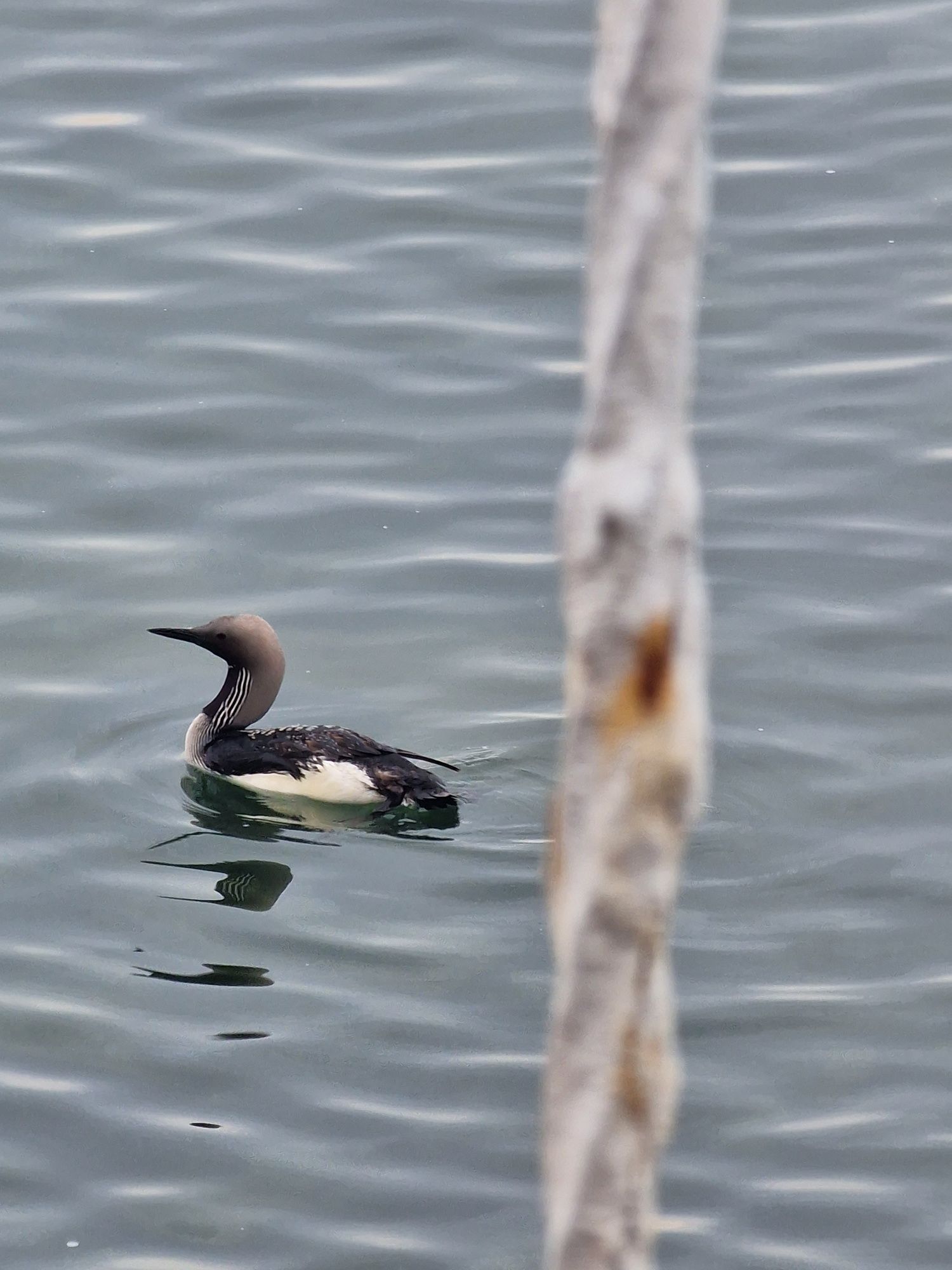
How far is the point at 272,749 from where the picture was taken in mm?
9305

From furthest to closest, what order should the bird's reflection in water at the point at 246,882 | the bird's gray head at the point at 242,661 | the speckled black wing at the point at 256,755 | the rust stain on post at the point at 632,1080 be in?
the bird's gray head at the point at 242,661, the speckled black wing at the point at 256,755, the bird's reflection in water at the point at 246,882, the rust stain on post at the point at 632,1080

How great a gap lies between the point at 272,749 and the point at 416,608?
1.25m

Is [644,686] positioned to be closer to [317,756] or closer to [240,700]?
[317,756]

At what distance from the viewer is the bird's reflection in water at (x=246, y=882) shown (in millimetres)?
8406

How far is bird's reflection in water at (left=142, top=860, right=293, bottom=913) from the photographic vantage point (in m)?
8.41

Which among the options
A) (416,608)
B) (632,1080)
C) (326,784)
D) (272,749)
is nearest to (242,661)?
(272,749)

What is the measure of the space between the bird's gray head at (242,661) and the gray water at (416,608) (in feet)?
1.01

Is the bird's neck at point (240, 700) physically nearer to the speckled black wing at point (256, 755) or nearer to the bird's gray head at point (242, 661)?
the bird's gray head at point (242, 661)

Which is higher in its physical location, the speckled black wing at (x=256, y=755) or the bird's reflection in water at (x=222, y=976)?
the speckled black wing at (x=256, y=755)

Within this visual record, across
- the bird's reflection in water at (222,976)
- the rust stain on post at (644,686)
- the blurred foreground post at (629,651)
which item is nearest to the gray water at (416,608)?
the bird's reflection in water at (222,976)

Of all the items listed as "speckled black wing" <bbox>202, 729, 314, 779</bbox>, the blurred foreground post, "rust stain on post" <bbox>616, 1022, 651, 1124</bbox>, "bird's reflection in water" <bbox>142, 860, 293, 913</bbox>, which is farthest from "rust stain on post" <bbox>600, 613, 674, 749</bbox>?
"speckled black wing" <bbox>202, 729, 314, 779</bbox>

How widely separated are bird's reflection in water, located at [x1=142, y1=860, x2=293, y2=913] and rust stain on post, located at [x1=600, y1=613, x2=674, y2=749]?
6.42 meters

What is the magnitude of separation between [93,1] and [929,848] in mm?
10815

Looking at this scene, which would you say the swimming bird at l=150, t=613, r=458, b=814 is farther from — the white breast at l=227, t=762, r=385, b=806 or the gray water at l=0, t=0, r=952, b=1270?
the gray water at l=0, t=0, r=952, b=1270
